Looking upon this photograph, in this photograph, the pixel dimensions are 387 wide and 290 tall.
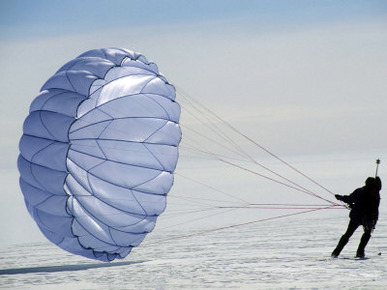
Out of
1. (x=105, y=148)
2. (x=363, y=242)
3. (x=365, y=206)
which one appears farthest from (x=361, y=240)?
(x=105, y=148)

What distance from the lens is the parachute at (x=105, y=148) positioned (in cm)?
1819

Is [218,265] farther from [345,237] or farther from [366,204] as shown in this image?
[366,204]

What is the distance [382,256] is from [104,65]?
7309 mm

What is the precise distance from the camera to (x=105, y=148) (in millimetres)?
19234

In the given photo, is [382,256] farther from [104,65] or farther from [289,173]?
[289,173]

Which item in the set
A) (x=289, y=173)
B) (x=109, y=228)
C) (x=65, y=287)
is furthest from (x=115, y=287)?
(x=289, y=173)

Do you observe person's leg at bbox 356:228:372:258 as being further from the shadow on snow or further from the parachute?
the shadow on snow

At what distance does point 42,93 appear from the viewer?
61.4 feet

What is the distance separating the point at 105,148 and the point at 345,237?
5604 mm

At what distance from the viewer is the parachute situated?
59.7 feet

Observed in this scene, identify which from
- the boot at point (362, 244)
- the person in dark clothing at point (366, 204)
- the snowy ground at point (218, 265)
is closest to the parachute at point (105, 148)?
the snowy ground at point (218, 265)

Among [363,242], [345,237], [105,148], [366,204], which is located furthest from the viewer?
[105,148]

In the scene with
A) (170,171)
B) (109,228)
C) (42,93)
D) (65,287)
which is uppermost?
(42,93)

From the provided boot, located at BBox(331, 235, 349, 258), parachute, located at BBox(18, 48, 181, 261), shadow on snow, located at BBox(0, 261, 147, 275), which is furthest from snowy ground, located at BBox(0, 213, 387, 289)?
parachute, located at BBox(18, 48, 181, 261)
